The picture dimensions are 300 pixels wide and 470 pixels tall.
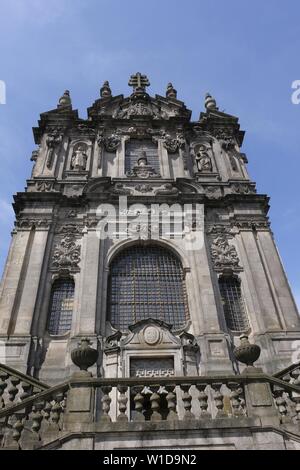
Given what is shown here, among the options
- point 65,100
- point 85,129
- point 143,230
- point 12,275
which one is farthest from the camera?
point 65,100

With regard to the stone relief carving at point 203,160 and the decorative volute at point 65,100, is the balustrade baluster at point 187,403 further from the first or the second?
the decorative volute at point 65,100

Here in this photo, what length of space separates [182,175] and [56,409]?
1314 cm

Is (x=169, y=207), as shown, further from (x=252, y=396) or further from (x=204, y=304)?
(x=252, y=396)

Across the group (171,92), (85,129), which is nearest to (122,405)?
(85,129)

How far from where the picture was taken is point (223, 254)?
15523mm

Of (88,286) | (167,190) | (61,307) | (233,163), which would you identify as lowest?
(61,307)

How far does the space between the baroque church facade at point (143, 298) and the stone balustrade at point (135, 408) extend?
0.09 feet

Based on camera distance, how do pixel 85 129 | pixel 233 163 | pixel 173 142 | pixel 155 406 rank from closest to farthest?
1. pixel 155 406
2. pixel 233 163
3. pixel 173 142
4. pixel 85 129

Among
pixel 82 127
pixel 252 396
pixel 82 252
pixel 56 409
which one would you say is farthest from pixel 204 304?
pixel 82 127

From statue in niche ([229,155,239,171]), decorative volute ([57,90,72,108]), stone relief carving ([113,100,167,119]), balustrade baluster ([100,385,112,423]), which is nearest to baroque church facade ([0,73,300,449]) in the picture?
balustrade baluster ([100,385,112,423])

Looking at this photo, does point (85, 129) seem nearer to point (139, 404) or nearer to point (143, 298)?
point (143, 298)

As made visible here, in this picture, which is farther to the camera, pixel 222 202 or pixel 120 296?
pixel 222 202

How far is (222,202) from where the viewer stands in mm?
17438

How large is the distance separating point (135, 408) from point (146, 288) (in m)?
7.07
